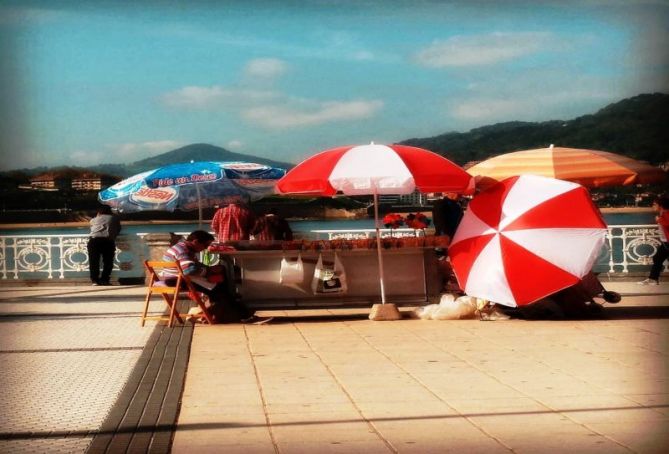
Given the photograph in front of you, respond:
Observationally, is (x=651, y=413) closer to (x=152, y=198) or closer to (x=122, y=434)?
(x=122, y=434)

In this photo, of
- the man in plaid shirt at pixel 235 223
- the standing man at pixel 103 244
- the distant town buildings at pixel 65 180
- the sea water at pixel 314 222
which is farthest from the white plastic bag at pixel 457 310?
the standing man at pixel 103 244

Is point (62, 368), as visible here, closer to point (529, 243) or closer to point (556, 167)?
point (529, 243)

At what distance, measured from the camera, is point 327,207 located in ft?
77.7

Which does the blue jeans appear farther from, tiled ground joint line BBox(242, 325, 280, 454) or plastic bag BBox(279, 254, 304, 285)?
tiled ground joint line BBox(242, 325, 280, 454)

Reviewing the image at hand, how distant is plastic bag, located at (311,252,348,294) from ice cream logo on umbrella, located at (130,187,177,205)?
235 inches

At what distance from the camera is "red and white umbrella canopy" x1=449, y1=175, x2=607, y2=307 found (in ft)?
36.0

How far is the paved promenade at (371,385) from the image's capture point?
5.29 metres

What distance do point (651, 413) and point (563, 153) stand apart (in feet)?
24.8

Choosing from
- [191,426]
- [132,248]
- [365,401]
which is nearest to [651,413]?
[365,401]

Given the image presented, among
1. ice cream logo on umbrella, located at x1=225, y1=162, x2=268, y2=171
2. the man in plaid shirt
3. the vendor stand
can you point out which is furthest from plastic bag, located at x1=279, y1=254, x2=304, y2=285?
ice cream logo on umbrella, located at x1=225, y1=162, x2=268, y2=171

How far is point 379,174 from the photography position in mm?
11344

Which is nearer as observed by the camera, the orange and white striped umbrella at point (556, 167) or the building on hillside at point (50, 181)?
the building on hillside at point (50, 181)

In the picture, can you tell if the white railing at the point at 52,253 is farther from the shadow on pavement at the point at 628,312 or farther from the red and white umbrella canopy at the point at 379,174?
the shadow on pavement at the point at 628,312

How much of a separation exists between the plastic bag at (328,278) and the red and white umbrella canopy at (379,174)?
2.91 feet
